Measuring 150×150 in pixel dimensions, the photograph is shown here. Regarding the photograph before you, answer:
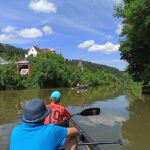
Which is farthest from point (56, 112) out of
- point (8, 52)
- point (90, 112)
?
point (8, 52)

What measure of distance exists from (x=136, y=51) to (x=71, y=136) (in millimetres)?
40051

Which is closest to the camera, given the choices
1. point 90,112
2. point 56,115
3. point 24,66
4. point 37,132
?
point 37,132

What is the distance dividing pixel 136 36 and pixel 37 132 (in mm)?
31162

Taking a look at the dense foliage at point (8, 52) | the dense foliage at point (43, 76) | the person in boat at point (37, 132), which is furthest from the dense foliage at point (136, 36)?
the dense foliage at point (8, 52)

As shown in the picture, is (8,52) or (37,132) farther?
(8,52)

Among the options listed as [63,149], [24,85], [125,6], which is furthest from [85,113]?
[24,85]

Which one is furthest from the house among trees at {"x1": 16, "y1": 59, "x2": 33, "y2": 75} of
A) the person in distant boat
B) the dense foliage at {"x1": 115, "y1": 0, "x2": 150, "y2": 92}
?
the person in distant boat

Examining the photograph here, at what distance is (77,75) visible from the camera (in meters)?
84.6

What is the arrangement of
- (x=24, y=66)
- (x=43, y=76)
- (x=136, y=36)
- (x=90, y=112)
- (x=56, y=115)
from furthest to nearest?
(x=24, y=66), (x=43, y=76), (x=136, y=36), (x=90, y=112), (x=56, y=115)

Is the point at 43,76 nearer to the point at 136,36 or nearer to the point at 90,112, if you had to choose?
the point at 136,36

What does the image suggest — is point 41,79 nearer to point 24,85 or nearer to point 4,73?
point 24,85

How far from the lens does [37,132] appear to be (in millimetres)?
4328

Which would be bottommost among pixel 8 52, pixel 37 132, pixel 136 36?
pixel 37 132

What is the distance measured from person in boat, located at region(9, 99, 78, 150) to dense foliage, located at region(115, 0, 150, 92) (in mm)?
25644
